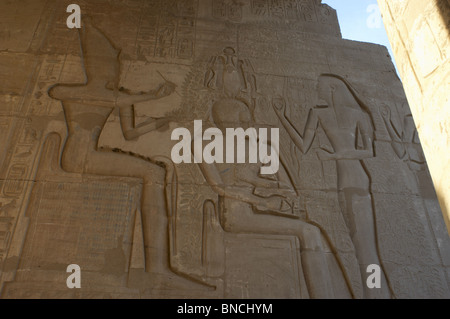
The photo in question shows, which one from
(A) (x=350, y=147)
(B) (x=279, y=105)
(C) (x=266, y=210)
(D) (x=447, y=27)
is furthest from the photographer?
(B) (x=279, y=105)

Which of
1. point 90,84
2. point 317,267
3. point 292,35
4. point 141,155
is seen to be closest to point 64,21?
point 90,84

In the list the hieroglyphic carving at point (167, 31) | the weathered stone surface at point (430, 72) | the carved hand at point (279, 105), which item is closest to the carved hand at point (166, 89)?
the hieroglyphic carving at point (167, 31)

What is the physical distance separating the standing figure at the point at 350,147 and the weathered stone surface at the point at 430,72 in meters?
2.24

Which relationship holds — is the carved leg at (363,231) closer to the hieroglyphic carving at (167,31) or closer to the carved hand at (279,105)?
the carved hand at (279,105)

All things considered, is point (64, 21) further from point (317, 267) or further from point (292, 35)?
point (317, 267)

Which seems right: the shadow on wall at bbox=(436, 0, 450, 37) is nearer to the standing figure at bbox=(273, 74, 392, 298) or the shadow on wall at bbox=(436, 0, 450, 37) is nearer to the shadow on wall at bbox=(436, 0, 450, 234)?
the shadow on wall at bbox=(436, 0, 450, 234)

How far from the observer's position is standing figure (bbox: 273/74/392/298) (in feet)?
12.9

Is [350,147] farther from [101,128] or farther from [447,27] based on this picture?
[101,128]

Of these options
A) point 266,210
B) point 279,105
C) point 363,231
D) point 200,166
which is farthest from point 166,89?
point 363,231

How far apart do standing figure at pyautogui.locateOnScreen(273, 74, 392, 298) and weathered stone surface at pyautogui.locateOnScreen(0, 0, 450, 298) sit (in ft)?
0.06

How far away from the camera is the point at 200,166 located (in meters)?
4.13

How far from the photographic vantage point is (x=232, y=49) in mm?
5070

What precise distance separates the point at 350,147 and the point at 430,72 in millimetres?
2747

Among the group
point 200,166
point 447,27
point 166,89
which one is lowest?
point 447,27
